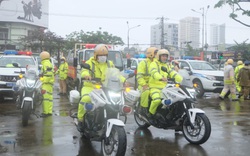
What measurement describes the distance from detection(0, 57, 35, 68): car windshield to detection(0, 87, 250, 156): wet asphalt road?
3709 millimetres

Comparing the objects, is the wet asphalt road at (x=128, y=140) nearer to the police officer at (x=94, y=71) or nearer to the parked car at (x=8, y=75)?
the police officer at (x=94, y=71)

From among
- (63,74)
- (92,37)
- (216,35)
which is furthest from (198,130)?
(216,35)

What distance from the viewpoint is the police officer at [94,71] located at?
6.00m

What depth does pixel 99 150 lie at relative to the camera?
5.90 metres

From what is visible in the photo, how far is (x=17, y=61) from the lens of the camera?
12.9m

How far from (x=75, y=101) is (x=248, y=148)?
10.3 feet

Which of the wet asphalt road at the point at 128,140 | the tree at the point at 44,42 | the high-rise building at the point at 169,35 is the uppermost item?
the high-rise building at the point at 169,35

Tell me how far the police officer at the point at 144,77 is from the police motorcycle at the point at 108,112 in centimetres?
154

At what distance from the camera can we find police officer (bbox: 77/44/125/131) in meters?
6.00

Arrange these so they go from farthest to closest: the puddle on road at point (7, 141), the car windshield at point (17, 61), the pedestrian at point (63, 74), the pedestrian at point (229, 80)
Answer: the pedestrian at point (63, 74)
the pedestrian at point (229, 80)
the car windshield at point (17, 61)
the puddle on road at point (7, 141)

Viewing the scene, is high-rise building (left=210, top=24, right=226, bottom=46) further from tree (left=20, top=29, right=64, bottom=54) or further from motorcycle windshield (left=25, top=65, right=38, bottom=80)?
motorcycle windshield (left=25, top=65, right=38, bottom=80)

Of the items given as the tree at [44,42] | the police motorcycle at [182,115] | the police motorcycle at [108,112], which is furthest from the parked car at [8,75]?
the tree at [44,42]

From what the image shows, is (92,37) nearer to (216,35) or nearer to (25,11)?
(25,11)

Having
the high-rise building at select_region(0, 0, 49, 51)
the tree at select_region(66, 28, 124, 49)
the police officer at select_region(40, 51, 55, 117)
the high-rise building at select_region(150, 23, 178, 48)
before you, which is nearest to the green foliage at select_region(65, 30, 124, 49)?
the tree at select_region(66, 28, 124, 49)
